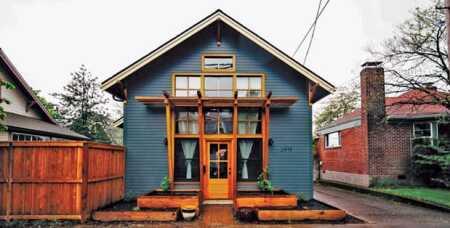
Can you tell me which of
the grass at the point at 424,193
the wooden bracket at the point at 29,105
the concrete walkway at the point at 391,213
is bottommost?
the concrete walkway at the point at 391,213

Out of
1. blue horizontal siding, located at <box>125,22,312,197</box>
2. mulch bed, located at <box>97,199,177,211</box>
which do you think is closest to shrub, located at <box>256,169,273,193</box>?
blue horizontal siding, located at <box>125,22,312,197</box>

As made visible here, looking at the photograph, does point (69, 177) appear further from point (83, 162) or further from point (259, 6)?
point (259, 6)

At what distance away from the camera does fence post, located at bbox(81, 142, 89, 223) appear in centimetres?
809

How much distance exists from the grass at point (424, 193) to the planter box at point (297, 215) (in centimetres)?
428

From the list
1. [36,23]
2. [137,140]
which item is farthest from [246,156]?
[36,23]

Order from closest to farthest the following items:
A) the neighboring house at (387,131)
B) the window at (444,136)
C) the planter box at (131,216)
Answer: the planter box at (131,216) < the window at (444,136) < the neighboring house at (387,131)

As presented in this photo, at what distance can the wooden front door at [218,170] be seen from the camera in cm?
1106

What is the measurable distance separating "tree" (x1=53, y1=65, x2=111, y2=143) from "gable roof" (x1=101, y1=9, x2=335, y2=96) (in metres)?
18.5

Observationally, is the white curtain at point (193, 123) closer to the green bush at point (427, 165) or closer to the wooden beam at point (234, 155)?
the wooden beam at point (234, 155)

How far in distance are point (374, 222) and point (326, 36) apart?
1094 centimetres

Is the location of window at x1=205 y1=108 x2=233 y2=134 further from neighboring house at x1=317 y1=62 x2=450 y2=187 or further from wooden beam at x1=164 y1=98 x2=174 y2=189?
neighboring house at x1=317 y1=62 x2=450 y2=187

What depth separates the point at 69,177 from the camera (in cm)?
816

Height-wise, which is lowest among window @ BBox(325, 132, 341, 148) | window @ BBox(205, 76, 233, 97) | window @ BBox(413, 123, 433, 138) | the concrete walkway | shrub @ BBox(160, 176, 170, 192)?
the concrete walkway

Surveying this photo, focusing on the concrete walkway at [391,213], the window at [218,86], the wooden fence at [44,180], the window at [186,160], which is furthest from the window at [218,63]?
the concrete walkway at [391,213]
